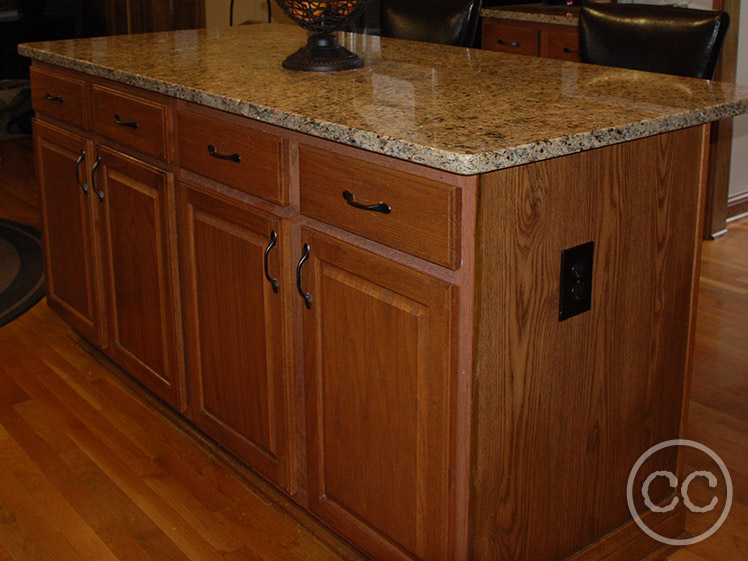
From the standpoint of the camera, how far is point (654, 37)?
2.21 m

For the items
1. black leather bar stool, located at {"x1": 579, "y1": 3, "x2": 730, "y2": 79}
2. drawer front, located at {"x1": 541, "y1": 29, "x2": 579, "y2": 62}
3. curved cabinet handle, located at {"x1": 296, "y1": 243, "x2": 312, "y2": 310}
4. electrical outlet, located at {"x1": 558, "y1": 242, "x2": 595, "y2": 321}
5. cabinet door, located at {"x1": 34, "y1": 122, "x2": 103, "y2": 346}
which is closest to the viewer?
electrical outlet, located at {"x1": 558, "y1": 242, "x2": 595, "y2": 321}

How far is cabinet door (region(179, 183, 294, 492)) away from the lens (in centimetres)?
191

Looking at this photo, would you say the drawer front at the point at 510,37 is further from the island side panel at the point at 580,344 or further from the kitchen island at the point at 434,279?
the island side panel at the point at 580,344

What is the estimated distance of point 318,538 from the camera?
201 cm

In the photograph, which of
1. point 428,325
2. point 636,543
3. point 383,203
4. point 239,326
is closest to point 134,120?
point 239,326

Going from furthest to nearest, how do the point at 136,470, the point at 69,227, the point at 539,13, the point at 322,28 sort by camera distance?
the point at 539,13
the point at 69,227
the point at 136,470
the point at 322,28

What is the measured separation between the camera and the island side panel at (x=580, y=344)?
150 cm

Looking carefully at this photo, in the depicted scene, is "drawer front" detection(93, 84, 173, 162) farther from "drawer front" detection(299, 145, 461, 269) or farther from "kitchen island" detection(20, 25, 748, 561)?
"drawer front" detection(299, 145, 461, 269)

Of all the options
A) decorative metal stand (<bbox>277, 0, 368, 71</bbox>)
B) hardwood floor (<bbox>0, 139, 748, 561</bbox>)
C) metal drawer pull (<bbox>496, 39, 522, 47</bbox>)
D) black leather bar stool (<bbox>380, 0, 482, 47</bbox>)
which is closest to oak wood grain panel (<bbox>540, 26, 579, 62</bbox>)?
metal drawer pull (<bbox>496, 39, 522, 47</bbox>)

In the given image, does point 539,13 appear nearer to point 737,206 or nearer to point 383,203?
point 737,206

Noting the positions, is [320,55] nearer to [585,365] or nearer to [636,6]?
[636,6]

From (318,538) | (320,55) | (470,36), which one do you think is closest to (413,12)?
(470,36)

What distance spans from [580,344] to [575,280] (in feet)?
0.41

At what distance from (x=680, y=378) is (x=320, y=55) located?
43.3 inches
